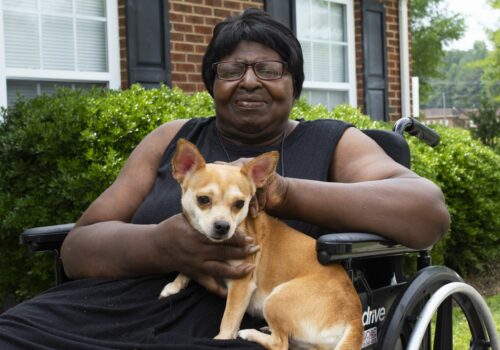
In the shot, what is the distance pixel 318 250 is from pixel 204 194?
372 mm

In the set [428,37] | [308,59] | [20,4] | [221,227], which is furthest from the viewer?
[428,37]

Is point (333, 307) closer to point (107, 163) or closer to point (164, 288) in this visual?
point (164, 288)

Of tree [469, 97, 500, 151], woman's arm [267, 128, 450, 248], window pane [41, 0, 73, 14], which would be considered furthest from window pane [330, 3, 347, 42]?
tree [469, 97, 500, 151]

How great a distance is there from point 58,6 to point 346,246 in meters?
4.46

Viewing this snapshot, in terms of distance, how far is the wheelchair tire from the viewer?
2416 mm

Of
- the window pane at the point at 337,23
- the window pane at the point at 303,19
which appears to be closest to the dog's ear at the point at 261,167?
the window pane at the point at 303,19

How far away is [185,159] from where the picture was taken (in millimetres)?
2406

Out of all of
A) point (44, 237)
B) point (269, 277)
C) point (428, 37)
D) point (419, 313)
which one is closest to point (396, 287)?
point (419, 313)

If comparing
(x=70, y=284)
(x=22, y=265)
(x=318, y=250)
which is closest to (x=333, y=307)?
(x=318, y=250)

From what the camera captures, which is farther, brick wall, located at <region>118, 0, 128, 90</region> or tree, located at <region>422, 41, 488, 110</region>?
tree, located at <region>422, 41, 488, 110</region>

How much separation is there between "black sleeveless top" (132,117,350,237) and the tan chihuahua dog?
289 millimetres

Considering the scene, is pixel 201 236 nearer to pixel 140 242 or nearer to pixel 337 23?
pixel 140 242

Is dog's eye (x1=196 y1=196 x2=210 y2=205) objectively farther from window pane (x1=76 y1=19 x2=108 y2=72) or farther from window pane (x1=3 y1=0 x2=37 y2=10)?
window pane (x1=76 y1=19 x2=108 y2=72)

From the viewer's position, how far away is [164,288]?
99.8 inches
